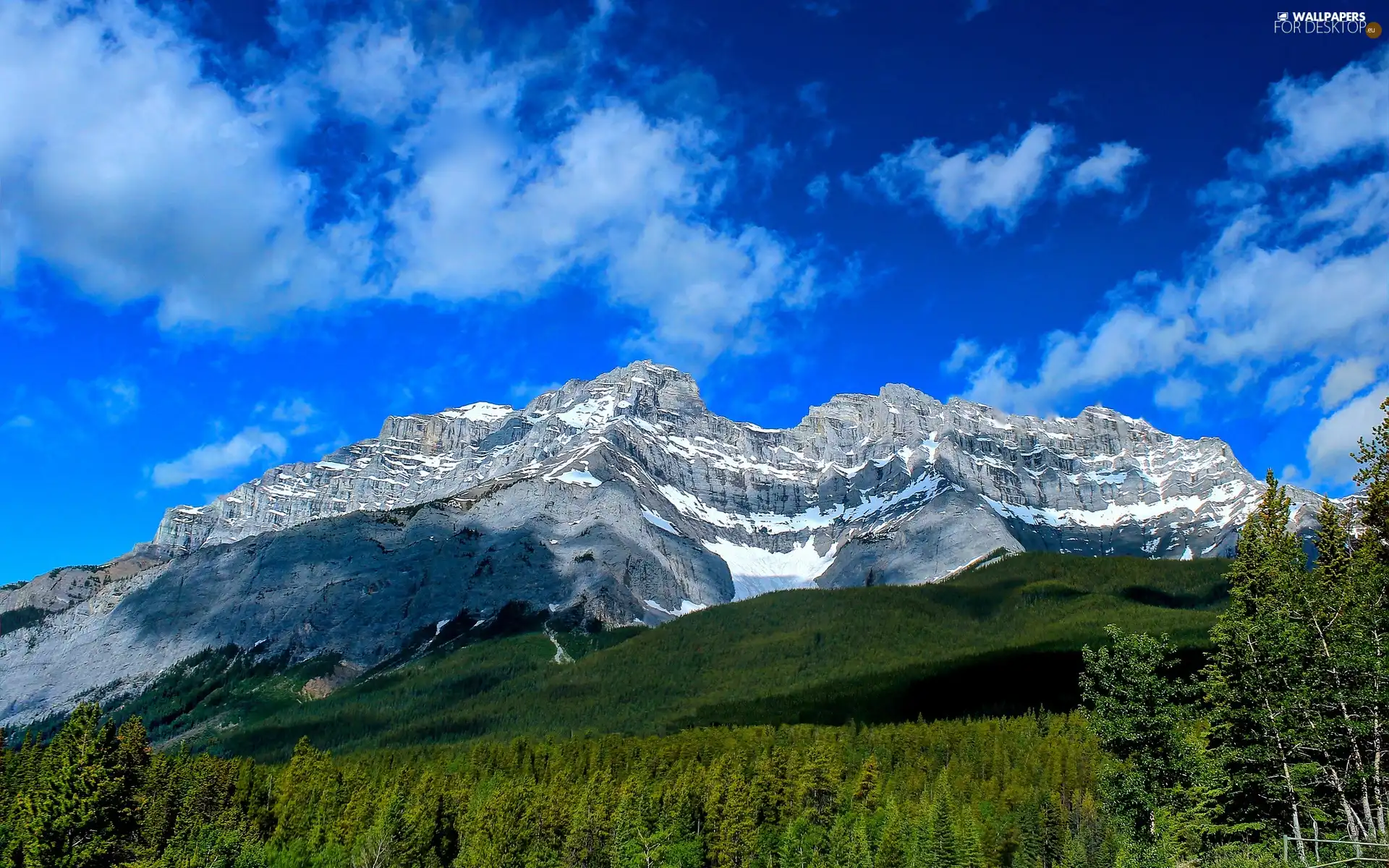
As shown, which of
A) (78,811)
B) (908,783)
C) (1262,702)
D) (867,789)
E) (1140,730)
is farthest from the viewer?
(908,783)

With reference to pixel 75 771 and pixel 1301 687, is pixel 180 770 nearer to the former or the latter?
pixel 75 771

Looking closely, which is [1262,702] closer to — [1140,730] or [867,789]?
[1140,730]

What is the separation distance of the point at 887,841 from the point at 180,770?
8803 cm

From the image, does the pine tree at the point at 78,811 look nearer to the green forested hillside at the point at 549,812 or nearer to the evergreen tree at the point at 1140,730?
the green forested hillside at the point at 549,812

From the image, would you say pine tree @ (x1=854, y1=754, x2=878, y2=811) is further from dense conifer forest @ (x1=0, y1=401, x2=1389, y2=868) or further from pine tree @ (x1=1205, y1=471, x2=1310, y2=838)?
pine tree @ (x1=1205, y1=471, x2=1310, y2=838)

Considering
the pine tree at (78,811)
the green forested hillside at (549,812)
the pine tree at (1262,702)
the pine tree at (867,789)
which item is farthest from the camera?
the pine tree at (867,789)

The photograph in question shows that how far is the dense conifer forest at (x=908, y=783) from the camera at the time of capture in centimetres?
4278

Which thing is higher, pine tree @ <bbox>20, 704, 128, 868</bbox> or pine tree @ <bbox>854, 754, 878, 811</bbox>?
pine tree @ <bbox>20, 704, 128, 868</bbox>

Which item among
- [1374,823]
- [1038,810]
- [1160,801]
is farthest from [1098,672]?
[1038,810]

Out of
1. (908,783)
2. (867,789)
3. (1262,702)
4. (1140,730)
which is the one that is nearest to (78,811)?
(1140,730)

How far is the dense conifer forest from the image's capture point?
4278 centimetres

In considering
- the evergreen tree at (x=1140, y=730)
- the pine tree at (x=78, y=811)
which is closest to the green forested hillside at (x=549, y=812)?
the pine tree at (x=78, y=811)

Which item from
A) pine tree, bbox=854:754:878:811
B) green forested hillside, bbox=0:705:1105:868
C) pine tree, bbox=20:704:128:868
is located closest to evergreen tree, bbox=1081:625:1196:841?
green forested hillside, bbox=0:705:1105:868

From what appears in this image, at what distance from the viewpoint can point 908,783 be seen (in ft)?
432
